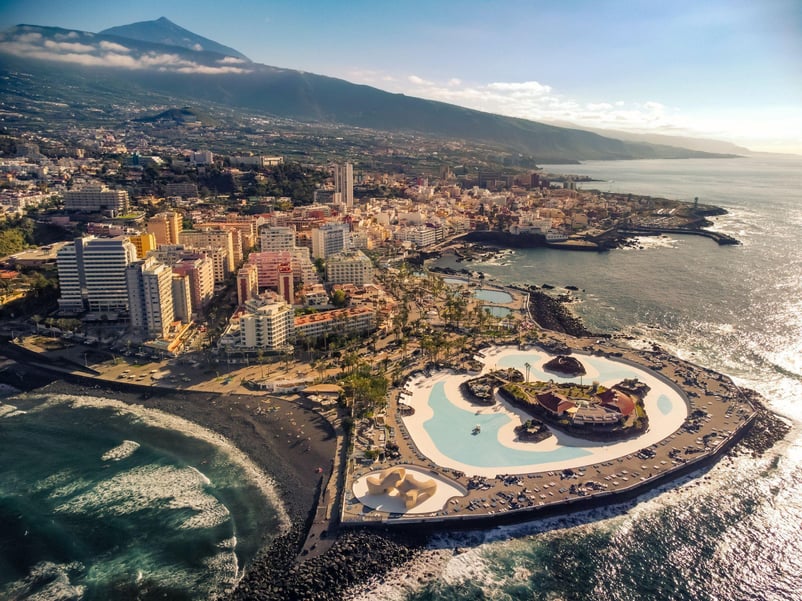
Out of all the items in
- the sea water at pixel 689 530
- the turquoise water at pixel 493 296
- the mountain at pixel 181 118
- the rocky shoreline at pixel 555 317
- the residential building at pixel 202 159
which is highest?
the mountain at pixel 181 118

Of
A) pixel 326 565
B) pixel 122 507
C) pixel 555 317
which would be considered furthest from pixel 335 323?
pixel 326 565

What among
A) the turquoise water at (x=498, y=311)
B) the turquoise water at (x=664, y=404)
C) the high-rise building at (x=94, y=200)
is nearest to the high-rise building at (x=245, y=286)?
the turquoise water at (x=498, y=311)

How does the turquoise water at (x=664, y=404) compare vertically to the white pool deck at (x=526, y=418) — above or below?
above

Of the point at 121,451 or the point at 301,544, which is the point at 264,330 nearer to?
the point at 121,451

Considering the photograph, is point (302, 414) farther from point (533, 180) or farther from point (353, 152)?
point (353, 152)

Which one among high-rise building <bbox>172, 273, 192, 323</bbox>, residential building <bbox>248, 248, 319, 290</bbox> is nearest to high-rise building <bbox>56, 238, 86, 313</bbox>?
high-rise building <bbox>172, 273, 192, 323</bbox>

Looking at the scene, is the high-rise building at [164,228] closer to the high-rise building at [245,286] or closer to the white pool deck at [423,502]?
the high-rise building at [245,286]

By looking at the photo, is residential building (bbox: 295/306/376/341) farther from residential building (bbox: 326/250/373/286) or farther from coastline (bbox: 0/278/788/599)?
residential building (bbox: 326/250/373/286)
